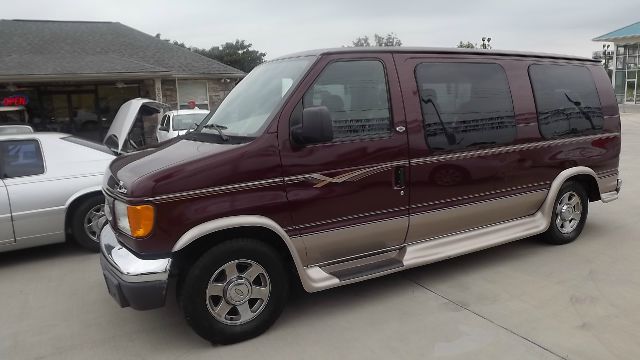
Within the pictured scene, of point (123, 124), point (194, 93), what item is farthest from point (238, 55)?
point (123, 124)

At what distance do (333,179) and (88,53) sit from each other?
17.7m

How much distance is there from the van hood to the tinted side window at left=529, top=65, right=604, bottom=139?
3184 mm

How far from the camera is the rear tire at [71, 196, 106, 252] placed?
5.77m

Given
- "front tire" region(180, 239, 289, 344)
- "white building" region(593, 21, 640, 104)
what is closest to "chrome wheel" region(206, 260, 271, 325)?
"front tire" region(180, 239, 289, 344)

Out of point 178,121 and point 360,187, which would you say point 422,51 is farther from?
point 178,121

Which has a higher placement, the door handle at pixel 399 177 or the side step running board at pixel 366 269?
the door handle at pixel 399 177

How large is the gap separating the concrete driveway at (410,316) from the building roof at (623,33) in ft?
138

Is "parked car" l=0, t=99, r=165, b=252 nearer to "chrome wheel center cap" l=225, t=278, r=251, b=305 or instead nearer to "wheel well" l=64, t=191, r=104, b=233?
"wheel well" l=64, t=191, r=104, b=233

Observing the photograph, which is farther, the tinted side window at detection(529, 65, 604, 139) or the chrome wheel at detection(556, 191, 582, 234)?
the chrome wheel at detection(556, 191, 582, 234)

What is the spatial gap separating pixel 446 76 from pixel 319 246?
190 cm

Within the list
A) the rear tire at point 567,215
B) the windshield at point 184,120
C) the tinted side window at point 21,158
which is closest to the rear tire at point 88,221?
the tinted side window at point 21,158

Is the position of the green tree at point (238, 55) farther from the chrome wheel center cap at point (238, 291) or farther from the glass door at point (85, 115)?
the chrome wheel center cap at point (238, 291)

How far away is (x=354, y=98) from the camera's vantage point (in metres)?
4.05

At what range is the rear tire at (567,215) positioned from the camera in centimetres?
552
